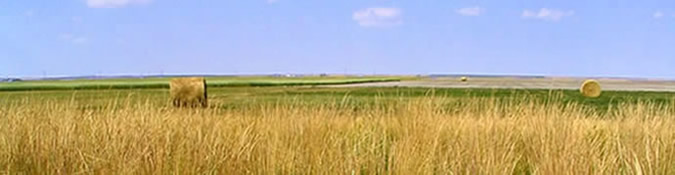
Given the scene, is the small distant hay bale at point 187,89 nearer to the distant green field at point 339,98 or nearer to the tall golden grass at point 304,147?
the distant green field at point 339,98

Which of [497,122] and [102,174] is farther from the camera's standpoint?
[497,122]

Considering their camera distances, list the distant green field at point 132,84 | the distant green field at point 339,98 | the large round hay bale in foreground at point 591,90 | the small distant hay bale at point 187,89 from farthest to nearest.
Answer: the distant green field at point 132,84
the large round hay bale in foreground at point 591,90
the small distant hay bale at point 187,89
the distant green field at point 339,98

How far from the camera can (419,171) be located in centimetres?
315

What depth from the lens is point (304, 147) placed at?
3986mm

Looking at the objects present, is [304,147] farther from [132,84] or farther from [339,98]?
[132,84]

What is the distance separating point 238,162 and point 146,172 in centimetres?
44

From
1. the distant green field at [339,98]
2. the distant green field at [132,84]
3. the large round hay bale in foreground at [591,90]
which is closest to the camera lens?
the distant green field at [339,98]

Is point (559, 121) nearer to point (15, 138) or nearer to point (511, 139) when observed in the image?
point (511, 139)

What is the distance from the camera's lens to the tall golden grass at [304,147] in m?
3.14

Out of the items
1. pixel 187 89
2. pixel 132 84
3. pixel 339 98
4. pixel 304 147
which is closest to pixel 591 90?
pixel 339 98

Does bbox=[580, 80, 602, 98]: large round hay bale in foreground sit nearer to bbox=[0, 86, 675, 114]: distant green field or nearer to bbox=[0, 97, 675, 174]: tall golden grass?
bbox=[0, 86, 675, 114]: distant green field

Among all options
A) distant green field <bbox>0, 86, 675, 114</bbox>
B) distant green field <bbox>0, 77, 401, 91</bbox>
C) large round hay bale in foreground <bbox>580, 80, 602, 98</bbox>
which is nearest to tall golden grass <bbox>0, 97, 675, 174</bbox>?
distant green field <bbox>0, 86, 675, 114</bbox>

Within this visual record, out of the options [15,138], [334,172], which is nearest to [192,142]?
[334,172]

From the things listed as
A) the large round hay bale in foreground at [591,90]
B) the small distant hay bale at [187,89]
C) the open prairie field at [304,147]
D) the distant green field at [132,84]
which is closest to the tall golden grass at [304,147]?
the open prairie field at [304,147]
